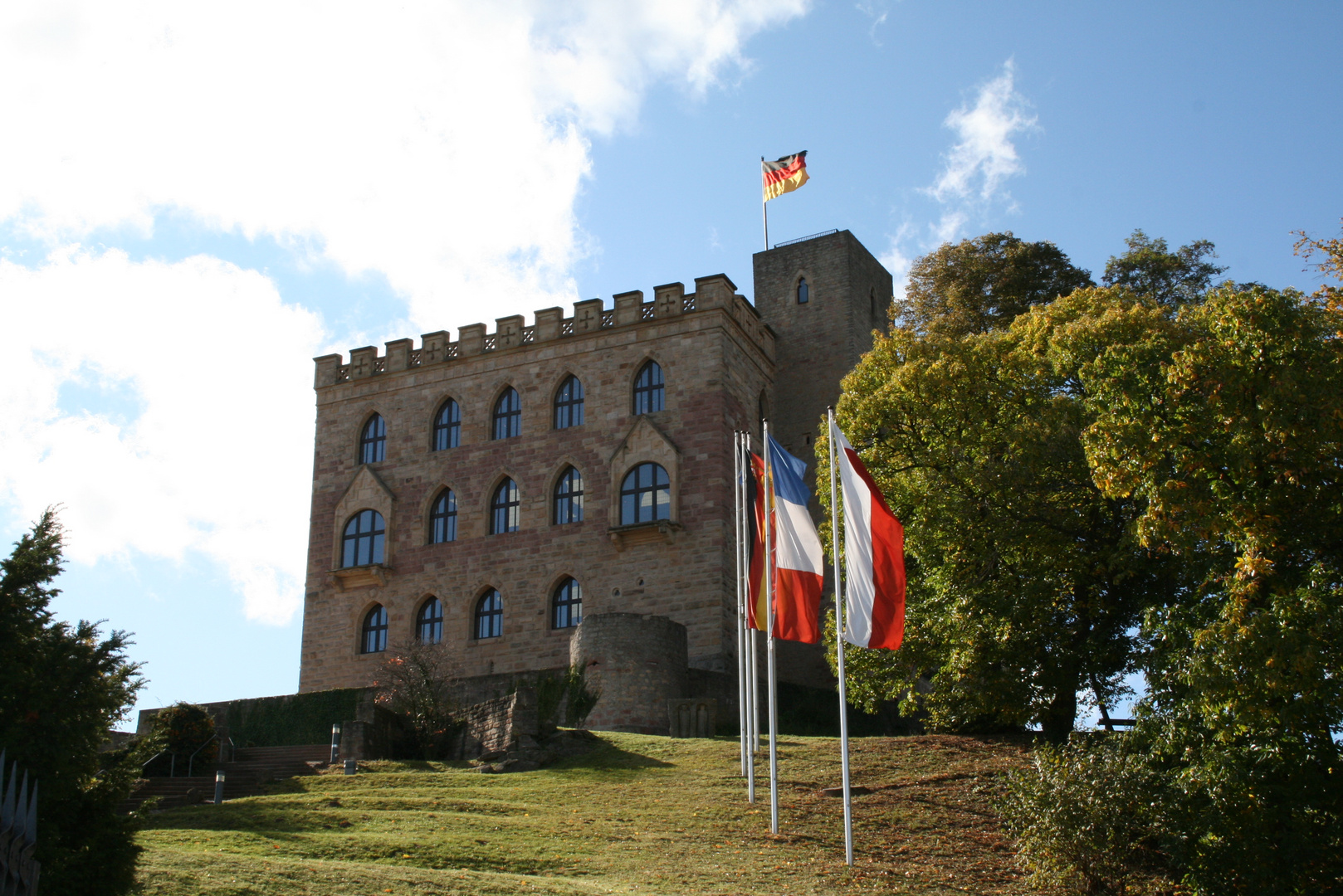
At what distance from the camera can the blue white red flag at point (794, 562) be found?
17406mm

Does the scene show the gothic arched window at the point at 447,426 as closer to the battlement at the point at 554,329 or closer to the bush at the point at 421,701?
the battlement at the point at 554,329

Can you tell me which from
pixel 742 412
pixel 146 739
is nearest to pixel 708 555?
pixel 742 412

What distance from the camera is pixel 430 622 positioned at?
37.0 meters

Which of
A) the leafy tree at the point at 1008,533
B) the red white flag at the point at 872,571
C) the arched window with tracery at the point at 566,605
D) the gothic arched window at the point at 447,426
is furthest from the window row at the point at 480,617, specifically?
the red white flag at the point at 872,571

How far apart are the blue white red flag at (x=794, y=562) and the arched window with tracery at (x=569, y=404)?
1960 cm

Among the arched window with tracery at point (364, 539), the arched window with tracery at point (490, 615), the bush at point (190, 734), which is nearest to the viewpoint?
the bush at point (190, 734)

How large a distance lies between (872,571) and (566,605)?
2038cm

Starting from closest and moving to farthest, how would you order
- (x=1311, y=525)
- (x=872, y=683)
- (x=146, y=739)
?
(x=146, y=739) → (x=1311, y=525) → (x=872, y=683)

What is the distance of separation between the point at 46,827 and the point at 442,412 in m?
28.6

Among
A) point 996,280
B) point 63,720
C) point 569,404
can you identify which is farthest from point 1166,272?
point 63,720

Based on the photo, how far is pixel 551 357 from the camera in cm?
3819

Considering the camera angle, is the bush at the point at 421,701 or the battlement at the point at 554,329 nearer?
the bush at the point at 421,701

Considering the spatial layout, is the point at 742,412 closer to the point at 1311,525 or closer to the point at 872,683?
the point at 872,683

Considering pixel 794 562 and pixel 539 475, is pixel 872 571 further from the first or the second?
pixel 539 475
